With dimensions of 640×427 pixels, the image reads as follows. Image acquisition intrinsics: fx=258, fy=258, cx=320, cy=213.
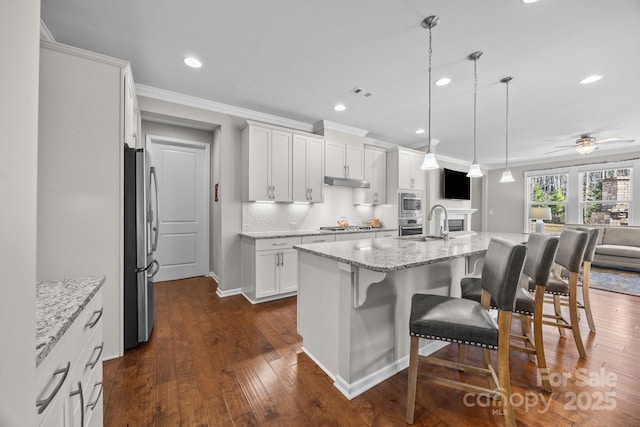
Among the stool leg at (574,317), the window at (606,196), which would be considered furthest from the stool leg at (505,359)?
the window at (606,196)

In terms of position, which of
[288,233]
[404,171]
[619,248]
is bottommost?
[619,248]

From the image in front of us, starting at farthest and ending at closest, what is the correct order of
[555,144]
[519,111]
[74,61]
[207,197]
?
[555,144] → [207,197] → [519,111] → [74,61]

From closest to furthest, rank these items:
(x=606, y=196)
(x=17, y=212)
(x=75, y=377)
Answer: (x=17, y=212), (x=75, y=377), (x=606, y=196)

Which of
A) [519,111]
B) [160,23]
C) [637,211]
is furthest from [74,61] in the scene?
[637,211]

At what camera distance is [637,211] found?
581cm

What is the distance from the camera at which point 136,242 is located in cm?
220

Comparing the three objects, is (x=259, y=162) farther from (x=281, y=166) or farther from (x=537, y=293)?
(x=537, y=293)

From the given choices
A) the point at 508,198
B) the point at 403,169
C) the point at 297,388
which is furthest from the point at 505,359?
the point at 508,198

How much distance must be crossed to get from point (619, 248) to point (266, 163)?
725 centimetres

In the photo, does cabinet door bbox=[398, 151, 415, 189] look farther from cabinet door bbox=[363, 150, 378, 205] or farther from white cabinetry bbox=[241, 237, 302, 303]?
white cabinetry bbox=[241, 237, 302, 303]

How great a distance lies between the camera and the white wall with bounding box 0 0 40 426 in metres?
0.46

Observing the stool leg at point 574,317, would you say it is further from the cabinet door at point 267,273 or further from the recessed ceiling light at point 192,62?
the recessed ceiling light at point 192,62

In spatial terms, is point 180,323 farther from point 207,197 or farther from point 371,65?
point 371,65

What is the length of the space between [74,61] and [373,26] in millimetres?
2319
